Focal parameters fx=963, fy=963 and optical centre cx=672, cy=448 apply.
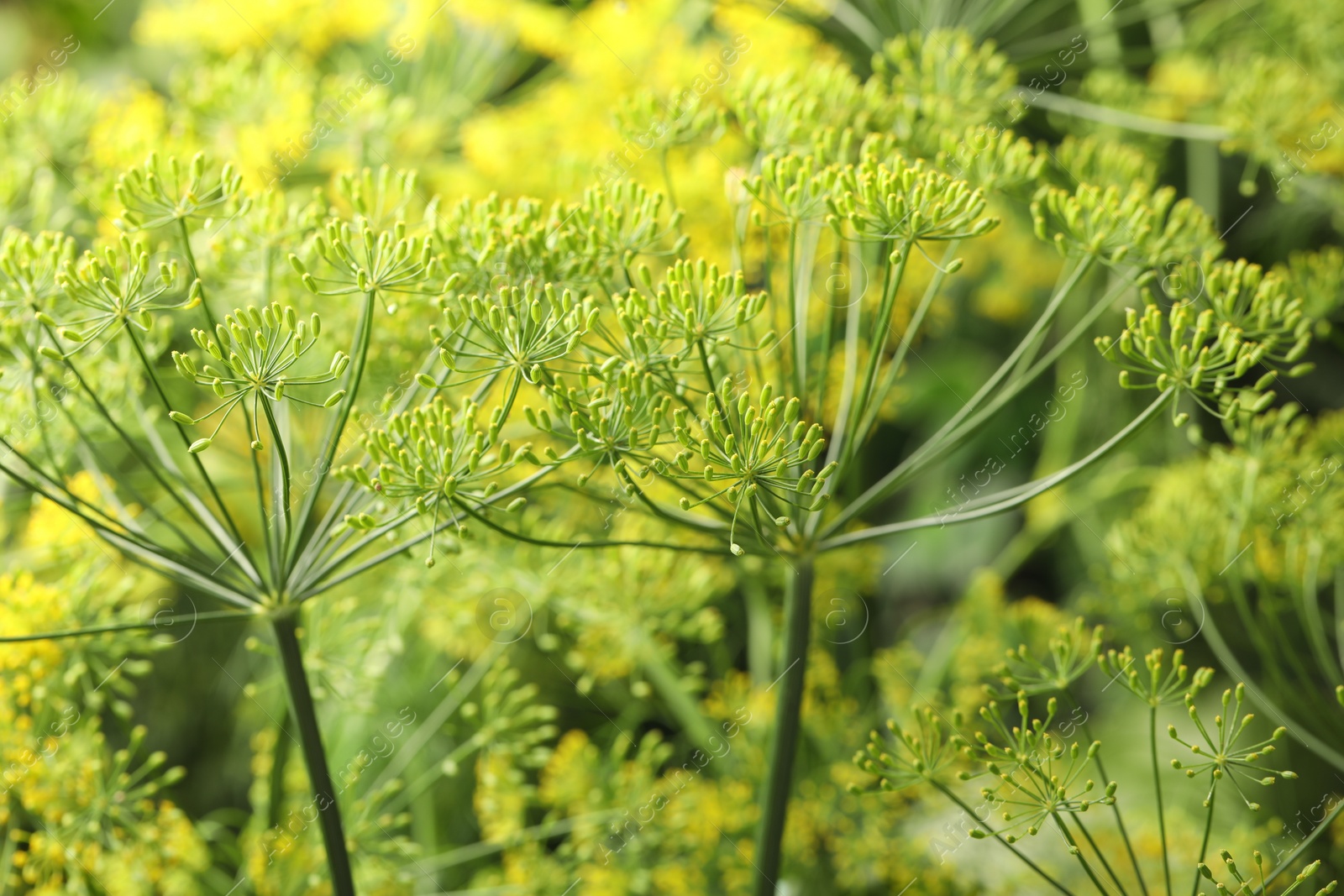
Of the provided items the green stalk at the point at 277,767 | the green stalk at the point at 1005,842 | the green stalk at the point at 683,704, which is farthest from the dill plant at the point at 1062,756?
the green stalk at the point at 277,767

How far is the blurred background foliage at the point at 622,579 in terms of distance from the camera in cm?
94

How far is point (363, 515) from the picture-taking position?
679mm

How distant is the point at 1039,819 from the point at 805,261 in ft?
1.68

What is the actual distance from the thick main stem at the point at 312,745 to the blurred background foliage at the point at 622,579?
0.17 ft

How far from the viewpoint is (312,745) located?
2.55ft

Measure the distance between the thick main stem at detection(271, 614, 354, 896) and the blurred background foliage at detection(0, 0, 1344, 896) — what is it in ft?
0.17

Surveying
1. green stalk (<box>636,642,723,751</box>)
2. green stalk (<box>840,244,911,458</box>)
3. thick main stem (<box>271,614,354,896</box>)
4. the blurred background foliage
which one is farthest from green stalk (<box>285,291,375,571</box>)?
green stalk (<box>636,642,723,751</box>)

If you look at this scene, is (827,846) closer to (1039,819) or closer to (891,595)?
(1039,819)

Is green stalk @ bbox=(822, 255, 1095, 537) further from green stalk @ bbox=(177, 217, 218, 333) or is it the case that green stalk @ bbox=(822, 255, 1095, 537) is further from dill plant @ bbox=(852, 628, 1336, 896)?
green stalk @ bbox=(177, 217, 218, 333)

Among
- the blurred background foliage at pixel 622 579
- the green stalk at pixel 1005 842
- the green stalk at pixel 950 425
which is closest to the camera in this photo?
the green stalk at pixel 1005 842

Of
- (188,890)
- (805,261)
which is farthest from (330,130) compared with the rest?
(188,890)

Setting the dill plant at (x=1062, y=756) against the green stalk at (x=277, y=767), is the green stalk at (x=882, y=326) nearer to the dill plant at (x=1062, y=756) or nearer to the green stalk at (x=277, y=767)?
the dill plant at (x=1062, y=756)

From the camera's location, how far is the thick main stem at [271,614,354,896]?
2.50 ft

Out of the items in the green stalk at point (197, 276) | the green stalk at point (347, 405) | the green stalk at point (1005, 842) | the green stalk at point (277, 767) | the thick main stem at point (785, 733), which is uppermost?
the green stalk at point (197, 276)
